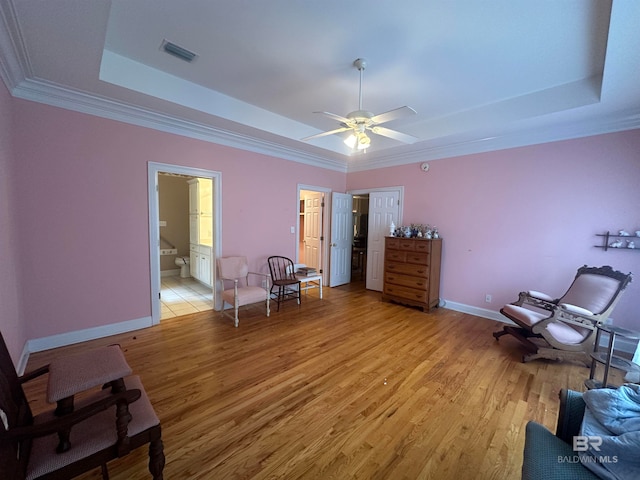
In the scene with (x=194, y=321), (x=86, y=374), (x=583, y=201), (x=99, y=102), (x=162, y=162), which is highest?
(x=99, y=102)

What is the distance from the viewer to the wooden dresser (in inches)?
168

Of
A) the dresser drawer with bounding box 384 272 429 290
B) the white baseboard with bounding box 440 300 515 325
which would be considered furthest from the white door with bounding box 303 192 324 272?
the white baseboard with bounding box 440 300 515 325

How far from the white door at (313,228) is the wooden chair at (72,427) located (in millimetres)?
4655

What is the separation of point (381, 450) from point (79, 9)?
3467 mm

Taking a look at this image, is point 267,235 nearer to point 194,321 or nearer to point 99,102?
point 194,321

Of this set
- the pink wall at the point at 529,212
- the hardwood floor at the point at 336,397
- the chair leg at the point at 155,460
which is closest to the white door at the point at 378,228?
the pink wall at the point at 529,212

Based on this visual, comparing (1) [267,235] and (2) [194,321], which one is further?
(1) [267,235]

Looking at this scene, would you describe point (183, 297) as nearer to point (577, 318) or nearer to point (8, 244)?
point (8, 244)

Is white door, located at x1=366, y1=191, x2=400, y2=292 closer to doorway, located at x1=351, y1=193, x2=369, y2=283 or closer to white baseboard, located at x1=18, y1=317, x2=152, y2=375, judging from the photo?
doorway, located at x1=351, y1=193, x2=369, y2=283

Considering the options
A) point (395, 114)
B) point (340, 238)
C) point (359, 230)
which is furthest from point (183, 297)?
point (359, 230)

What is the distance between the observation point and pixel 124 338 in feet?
10.2

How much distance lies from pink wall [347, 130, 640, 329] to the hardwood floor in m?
1.00

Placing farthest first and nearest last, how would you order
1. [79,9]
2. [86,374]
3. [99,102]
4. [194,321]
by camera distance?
[194,321], [99,102], [79,9], [86,374]

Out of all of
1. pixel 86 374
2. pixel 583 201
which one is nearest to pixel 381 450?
pixel 86 374
